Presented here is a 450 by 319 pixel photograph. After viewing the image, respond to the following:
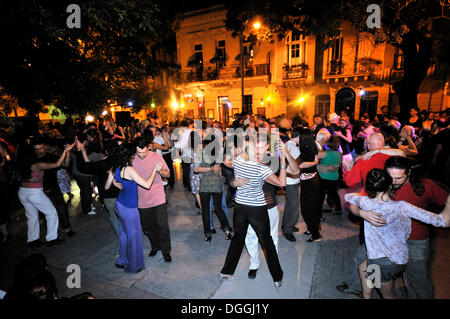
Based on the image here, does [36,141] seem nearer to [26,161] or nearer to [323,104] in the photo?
[26,161]

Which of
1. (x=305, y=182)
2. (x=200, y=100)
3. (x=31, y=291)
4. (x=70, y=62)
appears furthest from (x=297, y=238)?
(x=200, y=100)

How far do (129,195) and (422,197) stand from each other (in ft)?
11.6

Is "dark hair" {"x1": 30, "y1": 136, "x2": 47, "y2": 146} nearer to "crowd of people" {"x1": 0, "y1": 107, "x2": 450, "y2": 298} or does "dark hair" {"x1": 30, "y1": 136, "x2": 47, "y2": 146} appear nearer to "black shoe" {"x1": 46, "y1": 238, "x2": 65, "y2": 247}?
"crowd of people" {"x1": 0, "y1": 107, "x2": 450, "y2": 298}

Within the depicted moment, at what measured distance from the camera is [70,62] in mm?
6508

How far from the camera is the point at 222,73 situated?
20453 mm

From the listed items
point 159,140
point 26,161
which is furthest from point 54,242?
point 159,140

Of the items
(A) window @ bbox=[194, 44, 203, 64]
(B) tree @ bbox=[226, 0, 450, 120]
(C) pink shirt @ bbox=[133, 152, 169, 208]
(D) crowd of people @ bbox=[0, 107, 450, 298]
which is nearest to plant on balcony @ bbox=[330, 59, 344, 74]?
(B) tree @ bbox=[226, 0, 450, 120]

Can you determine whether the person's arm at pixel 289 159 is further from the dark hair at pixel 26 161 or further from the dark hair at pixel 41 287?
the dark hair at pixel 26 161

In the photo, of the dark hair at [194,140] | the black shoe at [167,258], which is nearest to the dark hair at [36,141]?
the dark hair at [194,140]

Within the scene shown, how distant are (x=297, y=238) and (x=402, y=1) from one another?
35.3 feet

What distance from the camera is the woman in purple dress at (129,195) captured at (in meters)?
3.25

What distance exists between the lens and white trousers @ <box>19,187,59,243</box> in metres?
4.11
